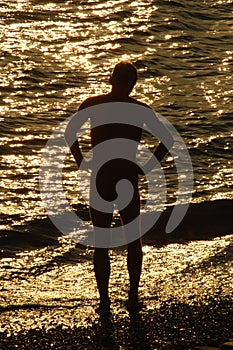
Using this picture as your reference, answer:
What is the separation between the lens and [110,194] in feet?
25.7

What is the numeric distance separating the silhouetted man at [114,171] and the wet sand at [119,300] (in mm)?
313

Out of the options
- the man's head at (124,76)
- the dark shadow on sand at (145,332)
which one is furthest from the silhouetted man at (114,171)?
the dark shadow on sand at (145,332)

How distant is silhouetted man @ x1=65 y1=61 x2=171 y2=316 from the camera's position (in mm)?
7734

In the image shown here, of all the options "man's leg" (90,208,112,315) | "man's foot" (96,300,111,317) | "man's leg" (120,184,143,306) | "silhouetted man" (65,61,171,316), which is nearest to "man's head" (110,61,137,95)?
"silhouetted man" (65,61,171,316)

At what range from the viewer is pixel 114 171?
25.7ft

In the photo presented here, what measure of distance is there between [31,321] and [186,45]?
11.7 meters

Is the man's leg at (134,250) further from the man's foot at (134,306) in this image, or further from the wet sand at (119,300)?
the wet sand at (119,300)

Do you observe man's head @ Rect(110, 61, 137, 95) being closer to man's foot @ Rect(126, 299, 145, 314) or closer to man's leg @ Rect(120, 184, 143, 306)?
man's leg @ Rect(120, 184, 143, 306)

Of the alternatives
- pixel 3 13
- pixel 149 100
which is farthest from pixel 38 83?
pixel 3 13

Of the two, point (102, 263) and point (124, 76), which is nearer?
point (124, 76)

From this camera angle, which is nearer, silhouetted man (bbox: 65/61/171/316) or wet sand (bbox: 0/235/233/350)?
wet sand (bbox: 0/235/233/350)

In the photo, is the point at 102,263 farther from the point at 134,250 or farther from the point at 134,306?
the point at 134,306

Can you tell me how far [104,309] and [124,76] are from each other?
1.81m

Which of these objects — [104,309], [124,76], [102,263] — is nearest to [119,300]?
[104,309]
